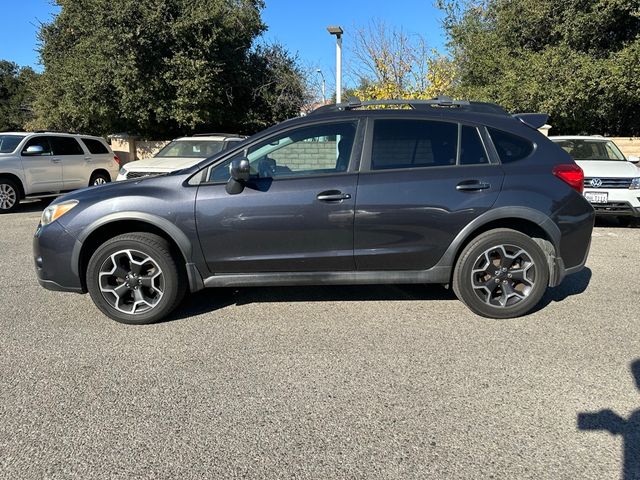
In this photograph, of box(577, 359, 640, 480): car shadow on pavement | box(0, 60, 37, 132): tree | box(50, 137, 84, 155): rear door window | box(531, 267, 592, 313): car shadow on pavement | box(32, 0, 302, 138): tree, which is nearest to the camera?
box(577, 359, 640, 480): car shadow on pavement

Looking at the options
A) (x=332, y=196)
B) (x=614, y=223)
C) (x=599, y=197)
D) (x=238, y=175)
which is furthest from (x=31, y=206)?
(x=614, y=223)

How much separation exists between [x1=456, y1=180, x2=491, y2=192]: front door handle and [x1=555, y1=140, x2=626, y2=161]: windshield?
6292 mm

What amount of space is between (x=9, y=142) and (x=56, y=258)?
8.60 meters

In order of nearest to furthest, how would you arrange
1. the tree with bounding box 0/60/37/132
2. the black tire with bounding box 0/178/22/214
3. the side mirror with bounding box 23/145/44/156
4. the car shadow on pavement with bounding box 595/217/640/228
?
the car shadow on pavement with bounding box 595/217/640/228
the black tire with bounding box 0/178/22/214
the side mirror with bounding box 23/145/44/156
the tree with bounding box 0/60/37/132

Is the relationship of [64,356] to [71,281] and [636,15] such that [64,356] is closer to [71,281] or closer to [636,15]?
[71,281]

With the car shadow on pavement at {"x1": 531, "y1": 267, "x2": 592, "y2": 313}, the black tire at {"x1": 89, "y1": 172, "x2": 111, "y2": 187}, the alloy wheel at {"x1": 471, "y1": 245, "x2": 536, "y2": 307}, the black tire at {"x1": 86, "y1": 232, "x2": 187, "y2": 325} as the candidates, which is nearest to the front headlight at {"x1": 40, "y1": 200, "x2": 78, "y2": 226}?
the black tire at {"x1": 86, "y1": 232, "x2": 187, "y2": 325}

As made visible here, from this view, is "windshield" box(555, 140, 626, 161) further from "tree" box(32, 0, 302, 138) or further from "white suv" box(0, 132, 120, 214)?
"white suv" box(0, 132, 120, 214)

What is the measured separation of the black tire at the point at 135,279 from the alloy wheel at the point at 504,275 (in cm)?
257

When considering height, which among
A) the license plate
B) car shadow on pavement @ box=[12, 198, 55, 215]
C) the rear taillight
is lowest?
car shadow on pavement @ box=[12, 198, 55, 215]

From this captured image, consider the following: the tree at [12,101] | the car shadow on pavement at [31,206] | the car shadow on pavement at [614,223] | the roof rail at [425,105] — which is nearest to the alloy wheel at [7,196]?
the car shadow on pavement at [31,206]

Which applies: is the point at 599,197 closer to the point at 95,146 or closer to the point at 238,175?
the point at 238,175

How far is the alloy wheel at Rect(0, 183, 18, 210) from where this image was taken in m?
10.5

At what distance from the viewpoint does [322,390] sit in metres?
3.10

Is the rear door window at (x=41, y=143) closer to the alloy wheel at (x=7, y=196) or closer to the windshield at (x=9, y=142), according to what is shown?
the windshield at (x=9, y=142)
